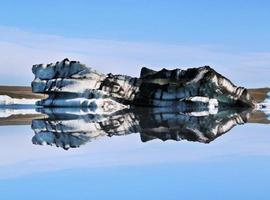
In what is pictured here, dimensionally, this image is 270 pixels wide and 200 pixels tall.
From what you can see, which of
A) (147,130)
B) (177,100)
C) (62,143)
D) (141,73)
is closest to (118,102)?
(177,100)

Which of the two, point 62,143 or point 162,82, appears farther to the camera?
point 162,82

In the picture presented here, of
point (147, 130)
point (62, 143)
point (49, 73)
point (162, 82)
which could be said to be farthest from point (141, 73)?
point (62, 143)

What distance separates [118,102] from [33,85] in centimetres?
510

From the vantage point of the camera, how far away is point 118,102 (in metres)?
28.4

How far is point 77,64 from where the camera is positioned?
96.2 feet

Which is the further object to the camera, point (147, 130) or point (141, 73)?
point (141, 73)

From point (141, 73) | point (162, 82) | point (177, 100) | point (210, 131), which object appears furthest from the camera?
point (141, 73)

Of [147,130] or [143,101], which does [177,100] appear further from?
[147,130]

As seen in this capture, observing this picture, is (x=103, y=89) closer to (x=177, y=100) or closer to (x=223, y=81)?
(x=177, y=100)

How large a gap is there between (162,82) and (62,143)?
19.9 m

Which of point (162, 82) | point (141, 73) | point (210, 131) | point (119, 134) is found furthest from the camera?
point (141, 73)

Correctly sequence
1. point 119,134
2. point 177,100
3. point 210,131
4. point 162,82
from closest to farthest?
point 119,134 < point 210,131 < point 177,100 < point 162,82

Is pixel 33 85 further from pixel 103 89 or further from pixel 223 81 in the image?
pixel 223 81

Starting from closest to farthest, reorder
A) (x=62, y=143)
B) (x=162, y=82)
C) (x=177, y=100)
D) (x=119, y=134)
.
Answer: (x=62, y=143), (x=119, y=134), (x=177, y=100), (x=162, y=82)
